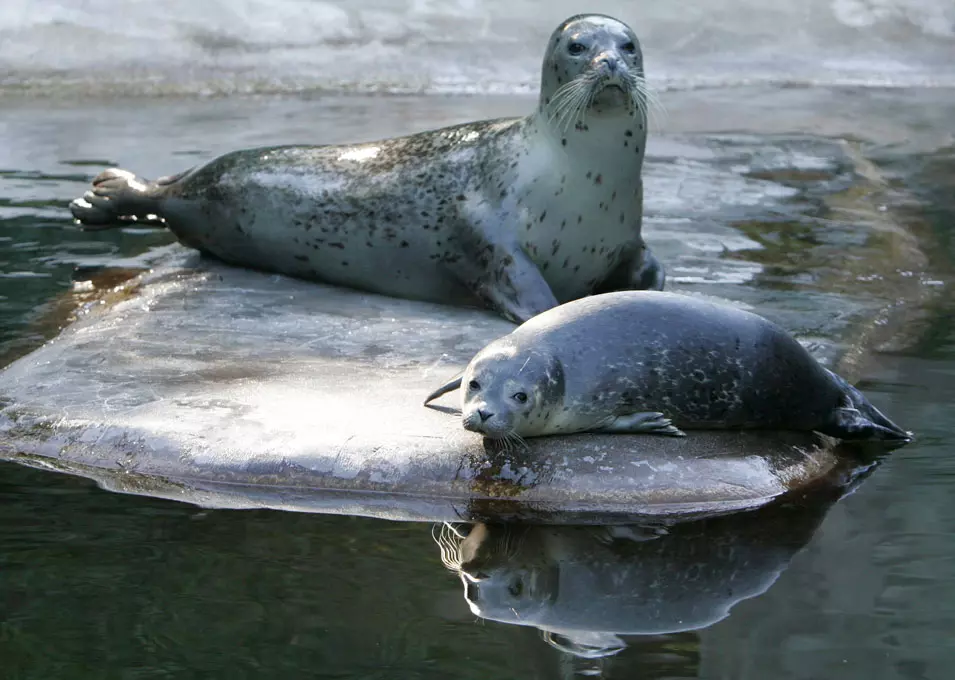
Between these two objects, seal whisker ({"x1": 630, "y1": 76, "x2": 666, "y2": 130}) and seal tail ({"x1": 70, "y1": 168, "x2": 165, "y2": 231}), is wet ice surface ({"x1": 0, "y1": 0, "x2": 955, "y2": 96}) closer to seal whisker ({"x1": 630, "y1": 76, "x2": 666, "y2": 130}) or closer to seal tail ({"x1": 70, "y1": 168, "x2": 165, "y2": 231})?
seal tail ({"x1": 70, "y1": 168, "x2": 165, "y2": 231})

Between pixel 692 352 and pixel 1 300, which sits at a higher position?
pixel 692 352

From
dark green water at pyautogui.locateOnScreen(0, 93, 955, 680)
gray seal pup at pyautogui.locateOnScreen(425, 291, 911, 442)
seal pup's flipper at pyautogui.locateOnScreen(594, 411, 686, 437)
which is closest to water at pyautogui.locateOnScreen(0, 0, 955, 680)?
dark green water at pyautogui.locateOnScreen(0, 93, 955, 680)

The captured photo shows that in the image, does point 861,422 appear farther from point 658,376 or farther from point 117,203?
point 117,203

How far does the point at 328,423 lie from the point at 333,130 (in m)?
5.74

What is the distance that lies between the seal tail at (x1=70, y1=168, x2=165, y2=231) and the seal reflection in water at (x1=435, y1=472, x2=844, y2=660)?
329cm

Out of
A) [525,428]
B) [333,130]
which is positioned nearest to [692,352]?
[525,428]

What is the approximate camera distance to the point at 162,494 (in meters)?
3.89

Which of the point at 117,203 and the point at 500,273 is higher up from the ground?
the point at 500,273

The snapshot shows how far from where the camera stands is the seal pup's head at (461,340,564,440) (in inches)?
151

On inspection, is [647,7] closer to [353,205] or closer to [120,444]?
[353,205]

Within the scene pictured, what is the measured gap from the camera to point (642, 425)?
13.3 ft

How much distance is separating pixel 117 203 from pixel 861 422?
11.9 ft

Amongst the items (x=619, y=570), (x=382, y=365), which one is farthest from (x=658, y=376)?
(x=382, y=365)

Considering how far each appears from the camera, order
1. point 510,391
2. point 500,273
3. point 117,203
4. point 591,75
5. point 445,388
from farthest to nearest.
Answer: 1. point 117,203
2. point 500,273
3. point 591,75
4. point 445,388
5. point 510,391
